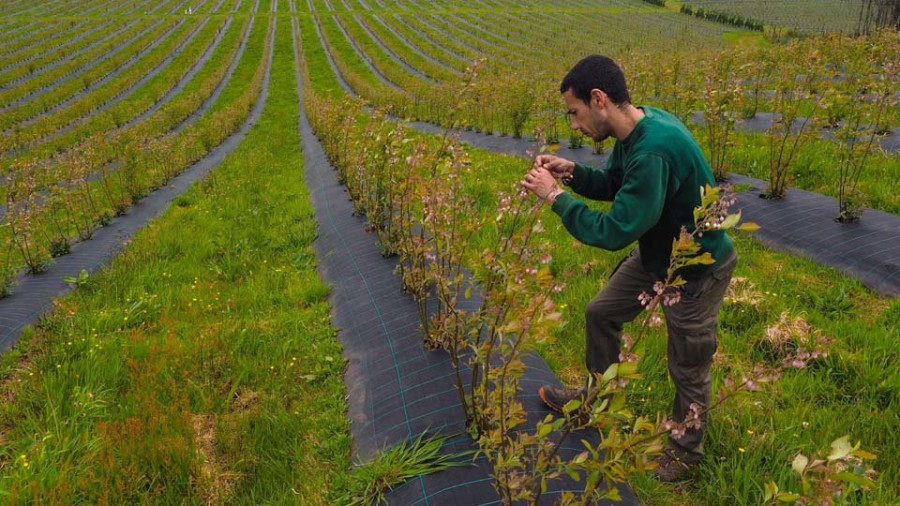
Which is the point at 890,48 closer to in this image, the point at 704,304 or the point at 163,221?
the point at 704,304

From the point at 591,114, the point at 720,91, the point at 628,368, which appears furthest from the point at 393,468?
the point at 720,91

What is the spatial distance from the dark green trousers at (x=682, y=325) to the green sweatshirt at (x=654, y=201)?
0.38 feet

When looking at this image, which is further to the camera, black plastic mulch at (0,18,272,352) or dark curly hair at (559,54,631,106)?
black plastic mulch at (0,18,272,352)

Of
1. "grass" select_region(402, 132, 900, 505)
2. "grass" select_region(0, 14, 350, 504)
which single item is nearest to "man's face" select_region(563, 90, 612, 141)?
"grass" select_region(402, 132, 900, 505)

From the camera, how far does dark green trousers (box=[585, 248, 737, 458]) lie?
8.10ft

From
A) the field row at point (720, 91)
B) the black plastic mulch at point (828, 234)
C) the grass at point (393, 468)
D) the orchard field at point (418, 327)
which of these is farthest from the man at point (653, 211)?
the black plastic mulch at point (828, 234)

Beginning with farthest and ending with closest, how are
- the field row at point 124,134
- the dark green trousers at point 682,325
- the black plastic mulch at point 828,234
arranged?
the field row at point 124,134
the black plastic mulch at point 828,234
the dark green trousers at point 682,325

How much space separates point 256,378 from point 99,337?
1637 millimetres

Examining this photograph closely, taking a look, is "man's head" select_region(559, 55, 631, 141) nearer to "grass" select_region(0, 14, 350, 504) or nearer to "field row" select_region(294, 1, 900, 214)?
"field row" select_region(294, 1, 900, 214)

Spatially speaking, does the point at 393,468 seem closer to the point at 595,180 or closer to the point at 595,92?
the point at 595,180

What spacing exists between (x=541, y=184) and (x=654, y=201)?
538 mm

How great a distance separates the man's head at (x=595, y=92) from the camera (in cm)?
227

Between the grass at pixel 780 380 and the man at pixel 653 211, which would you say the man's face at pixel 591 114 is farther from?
the grass at pixel 780 380

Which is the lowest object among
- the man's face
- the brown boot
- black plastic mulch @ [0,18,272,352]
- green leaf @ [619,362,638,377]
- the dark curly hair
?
the brown boot
